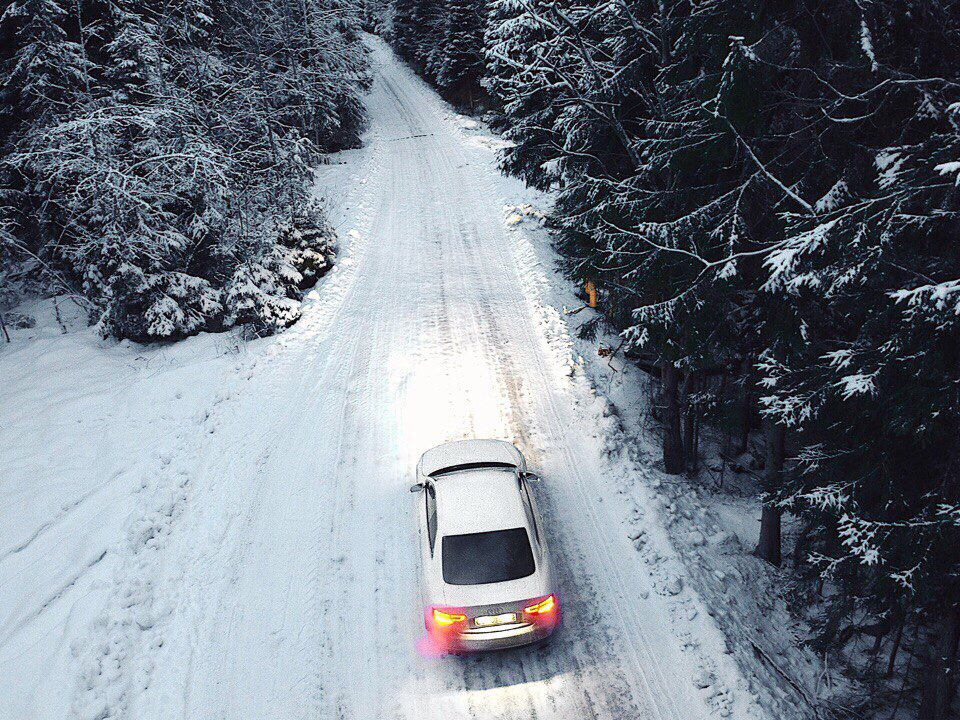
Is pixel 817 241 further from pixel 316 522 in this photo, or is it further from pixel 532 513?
pixel 316 522

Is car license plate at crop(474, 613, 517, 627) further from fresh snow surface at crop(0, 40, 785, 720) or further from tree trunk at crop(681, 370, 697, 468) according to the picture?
tree trunk at crop(681, 370, 697, 468)

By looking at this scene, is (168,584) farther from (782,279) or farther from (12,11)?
(12,11)

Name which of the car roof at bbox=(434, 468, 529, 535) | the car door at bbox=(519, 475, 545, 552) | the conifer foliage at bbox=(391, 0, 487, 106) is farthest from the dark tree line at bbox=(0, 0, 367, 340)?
the conifer foliage at bbox=(391, 0, 487, 106)

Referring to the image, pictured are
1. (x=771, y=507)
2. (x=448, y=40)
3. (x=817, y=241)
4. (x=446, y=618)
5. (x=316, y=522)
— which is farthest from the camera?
(x=448, y=40)

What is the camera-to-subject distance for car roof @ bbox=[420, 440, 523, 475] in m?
8.41

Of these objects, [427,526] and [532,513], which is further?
[532,513]

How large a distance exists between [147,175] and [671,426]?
1364cm

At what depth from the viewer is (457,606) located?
641 cm

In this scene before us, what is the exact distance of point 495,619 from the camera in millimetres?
6480

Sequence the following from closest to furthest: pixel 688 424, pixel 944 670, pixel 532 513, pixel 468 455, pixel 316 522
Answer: pixel 944 670 < pixel 532 513 < pixel 468 455 < pixel 316 522 < pixel 688 424

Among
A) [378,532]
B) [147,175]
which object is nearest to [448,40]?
[147,175]

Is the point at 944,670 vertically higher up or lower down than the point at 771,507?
lower down

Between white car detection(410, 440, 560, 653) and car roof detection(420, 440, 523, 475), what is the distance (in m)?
0.21

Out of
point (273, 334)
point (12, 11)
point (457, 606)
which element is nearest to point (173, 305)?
point (273, 334)
